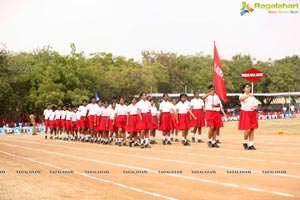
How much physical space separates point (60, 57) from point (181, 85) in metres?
32.5

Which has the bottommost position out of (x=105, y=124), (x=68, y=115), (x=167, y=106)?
(x=105, y=124)

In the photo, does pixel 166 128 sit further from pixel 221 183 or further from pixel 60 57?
pixel 60 57

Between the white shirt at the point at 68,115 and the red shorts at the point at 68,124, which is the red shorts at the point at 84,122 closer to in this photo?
the red shorts at the point at 68,124

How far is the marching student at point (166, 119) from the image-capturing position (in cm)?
2627

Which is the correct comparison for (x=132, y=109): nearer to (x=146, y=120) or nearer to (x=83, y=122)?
(x=146, y=120)

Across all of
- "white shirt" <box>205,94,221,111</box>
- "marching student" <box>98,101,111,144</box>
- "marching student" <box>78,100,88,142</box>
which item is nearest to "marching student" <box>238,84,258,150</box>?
"white shirt" <box>205,94,221,111</box>

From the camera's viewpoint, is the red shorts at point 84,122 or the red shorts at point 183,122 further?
the red shorts at point 84,122

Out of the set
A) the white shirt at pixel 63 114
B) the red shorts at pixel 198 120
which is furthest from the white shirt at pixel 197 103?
the white shirt at pixel 63 114

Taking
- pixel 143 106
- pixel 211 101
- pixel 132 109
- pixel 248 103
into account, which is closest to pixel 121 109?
pixel 132 109

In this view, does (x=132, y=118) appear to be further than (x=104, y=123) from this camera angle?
No

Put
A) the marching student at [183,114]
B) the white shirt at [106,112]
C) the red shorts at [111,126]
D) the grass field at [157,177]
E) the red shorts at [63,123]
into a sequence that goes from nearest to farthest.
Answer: the grass field at [157,177]
the marching student at [183,114]
the red shorts at [111,126]
the white shirt at [106,112]
the red shorts at [63,123]

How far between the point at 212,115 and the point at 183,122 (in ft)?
11.7

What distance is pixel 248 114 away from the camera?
19906 mm

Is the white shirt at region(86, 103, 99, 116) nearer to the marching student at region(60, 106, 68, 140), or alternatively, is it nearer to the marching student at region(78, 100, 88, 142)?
the marching student at region(78, 100, 88, 142)
